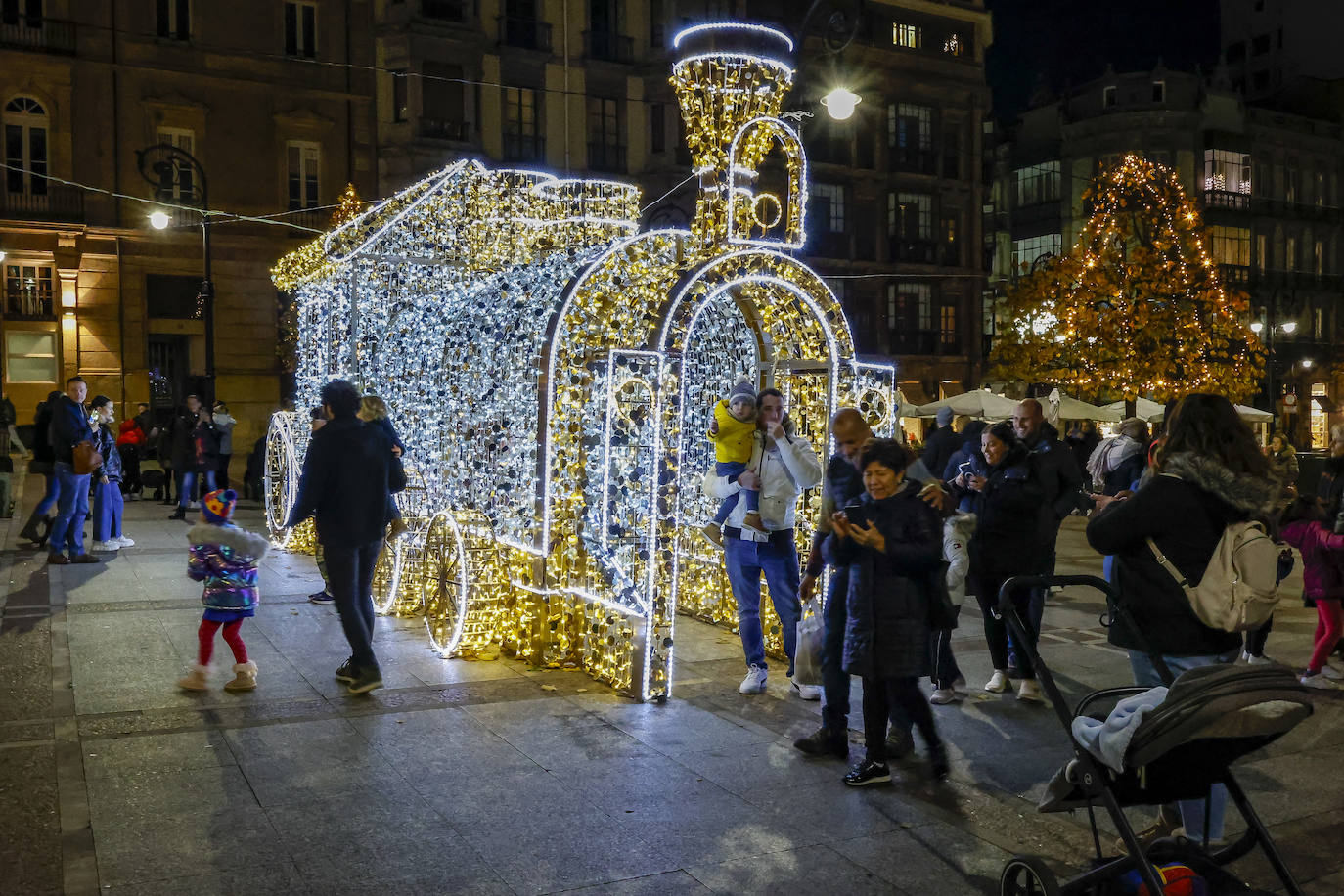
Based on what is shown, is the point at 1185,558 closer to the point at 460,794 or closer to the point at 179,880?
the point at 460,794

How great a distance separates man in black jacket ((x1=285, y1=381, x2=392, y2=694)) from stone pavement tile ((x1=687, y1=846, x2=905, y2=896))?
115 inches

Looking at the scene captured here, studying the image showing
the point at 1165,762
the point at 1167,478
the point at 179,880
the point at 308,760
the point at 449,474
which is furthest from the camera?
the point at 449,474

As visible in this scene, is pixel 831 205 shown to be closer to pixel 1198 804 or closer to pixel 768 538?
pixel 768 538

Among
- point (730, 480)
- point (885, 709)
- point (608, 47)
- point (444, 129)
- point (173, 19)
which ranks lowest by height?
point (885, 709)

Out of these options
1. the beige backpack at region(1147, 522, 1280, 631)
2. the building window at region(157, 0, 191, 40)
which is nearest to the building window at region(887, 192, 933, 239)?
the building window at region(157, 0, 191, 40)

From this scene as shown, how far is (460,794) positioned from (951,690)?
9.95ft

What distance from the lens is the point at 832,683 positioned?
5.38 meters

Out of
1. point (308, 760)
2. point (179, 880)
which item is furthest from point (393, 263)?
point (179, 880)

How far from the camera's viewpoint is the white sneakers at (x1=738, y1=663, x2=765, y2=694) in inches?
257

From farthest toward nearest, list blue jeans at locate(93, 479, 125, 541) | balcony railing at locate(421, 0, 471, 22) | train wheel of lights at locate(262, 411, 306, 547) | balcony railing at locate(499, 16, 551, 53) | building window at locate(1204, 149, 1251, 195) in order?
building window at locate(1204, 149, 1251, 195) → balcony railing at locate(499, 16, 551, 53) → balcony railing at locate(421, 0, 471, 22) → blue jeans at locate(93, 479, 125, 541) → train wheel of lights at locate(262, 411, 306, 547)

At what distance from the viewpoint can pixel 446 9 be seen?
30.4 m

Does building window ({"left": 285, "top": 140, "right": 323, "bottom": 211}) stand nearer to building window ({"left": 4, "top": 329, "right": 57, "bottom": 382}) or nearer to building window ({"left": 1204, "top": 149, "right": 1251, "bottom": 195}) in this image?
building window ({"left": 4, "top": 329, "right": 57, "bottom": 382})

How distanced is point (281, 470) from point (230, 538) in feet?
21.2

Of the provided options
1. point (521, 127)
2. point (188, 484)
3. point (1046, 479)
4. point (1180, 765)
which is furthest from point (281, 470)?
point (521, 127)
